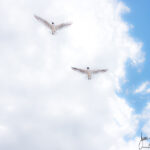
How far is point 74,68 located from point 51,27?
24.4 m

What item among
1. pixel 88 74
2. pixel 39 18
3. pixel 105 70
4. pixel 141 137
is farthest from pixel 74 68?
pixel 141 137

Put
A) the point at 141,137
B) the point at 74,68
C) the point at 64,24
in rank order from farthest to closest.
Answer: the point at 74,68 < the point at 64,24 < the point at 141,137

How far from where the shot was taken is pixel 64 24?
89938mm

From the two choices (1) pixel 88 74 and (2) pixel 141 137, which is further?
(1) pixel 88 74

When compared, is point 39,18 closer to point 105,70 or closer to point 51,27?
point 51,27

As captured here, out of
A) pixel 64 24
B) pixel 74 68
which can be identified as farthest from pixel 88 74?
pixel 64 24

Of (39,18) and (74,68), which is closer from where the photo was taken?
(39,18)

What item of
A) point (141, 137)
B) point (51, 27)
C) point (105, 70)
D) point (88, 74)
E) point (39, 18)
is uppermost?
point (39, 18)

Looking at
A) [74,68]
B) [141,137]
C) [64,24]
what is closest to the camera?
[141,137]

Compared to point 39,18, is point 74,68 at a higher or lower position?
lower

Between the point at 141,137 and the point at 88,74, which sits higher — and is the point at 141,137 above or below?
below

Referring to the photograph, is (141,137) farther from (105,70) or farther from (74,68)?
(74,68)

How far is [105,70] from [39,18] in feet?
144

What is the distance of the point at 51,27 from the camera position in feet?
281
